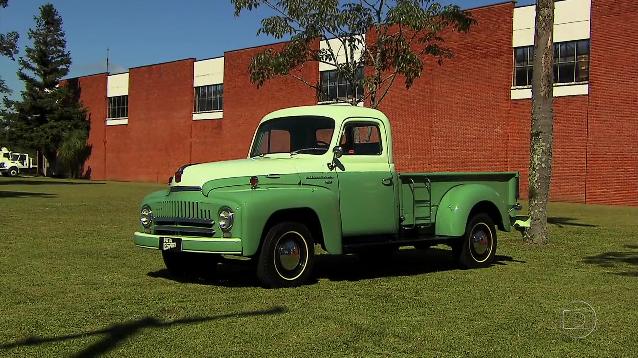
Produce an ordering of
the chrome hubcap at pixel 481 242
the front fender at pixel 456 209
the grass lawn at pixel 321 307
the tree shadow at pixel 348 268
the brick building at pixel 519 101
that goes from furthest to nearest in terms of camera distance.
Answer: the brick building at pixel 519 101 < the chrome hubcap at pixel 481 242 < the front fender at pixel 456 209 < the tree shadow at pixel 348 268 < the grass lawn at pixel 321 307

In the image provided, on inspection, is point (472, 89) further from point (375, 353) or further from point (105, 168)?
point (105, 168)

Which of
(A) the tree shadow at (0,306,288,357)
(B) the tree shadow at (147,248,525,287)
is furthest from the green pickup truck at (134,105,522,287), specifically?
(A) the tree shadow at (0,306,288,357)

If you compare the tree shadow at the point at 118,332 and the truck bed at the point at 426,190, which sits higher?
the truck bed at the point at 426,190

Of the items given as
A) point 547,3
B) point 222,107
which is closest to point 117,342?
A: point 547,3

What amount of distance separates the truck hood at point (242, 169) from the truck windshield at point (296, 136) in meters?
0.33

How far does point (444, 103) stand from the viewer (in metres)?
34.5

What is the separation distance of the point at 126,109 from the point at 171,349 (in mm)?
53830

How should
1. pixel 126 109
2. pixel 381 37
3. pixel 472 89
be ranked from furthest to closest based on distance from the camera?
pixel 126 109, pixel 472 89, pixel 381 37

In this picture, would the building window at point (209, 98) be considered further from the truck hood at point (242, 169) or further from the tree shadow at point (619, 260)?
the truck hood at point (242, 169)

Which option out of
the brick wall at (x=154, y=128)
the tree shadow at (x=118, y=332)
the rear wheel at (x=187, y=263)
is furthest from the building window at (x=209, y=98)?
the tree shadow at (x=118, y=332)

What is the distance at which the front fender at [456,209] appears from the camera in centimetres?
957

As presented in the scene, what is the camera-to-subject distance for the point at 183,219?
7938mm

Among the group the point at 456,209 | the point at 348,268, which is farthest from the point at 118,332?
the point at 456,209

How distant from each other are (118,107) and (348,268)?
167ft
